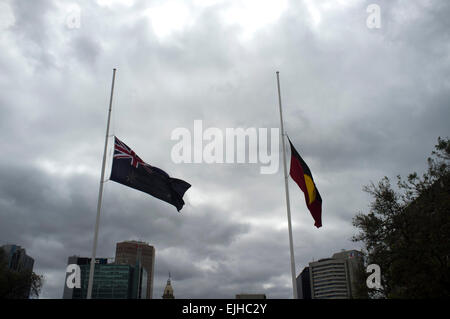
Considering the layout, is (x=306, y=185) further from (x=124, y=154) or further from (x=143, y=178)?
(x=124, y=154)

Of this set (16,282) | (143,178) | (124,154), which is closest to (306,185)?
(143,178)

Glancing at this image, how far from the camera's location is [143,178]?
21.9 metres

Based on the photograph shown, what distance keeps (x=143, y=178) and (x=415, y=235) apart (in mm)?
21197

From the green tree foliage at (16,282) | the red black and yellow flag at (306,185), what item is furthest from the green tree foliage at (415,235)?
the green tree foliage at (16,282)

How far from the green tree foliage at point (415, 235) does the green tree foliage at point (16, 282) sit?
49559mm

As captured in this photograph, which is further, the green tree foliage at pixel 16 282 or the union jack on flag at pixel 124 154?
the green tree foliage at pixel 16 282

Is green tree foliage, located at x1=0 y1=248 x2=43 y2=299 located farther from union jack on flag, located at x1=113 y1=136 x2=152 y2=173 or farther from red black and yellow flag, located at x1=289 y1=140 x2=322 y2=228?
red black and yellow flag, located at x1=289 y1=140 x2=322 y2=228

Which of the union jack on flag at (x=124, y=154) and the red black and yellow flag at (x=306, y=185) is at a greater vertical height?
the union jack on flag at (x=124, y=154)

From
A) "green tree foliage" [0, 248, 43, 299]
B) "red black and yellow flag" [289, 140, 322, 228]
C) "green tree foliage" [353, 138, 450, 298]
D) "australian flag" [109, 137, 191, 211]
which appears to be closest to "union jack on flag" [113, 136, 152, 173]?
"australian flag" [109, 137, 191, 211]

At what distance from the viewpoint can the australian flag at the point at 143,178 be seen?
2145cm

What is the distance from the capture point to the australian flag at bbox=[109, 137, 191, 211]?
21.5 metres

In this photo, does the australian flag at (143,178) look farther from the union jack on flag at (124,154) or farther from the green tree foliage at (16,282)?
the green tree foliage at (16,282)
